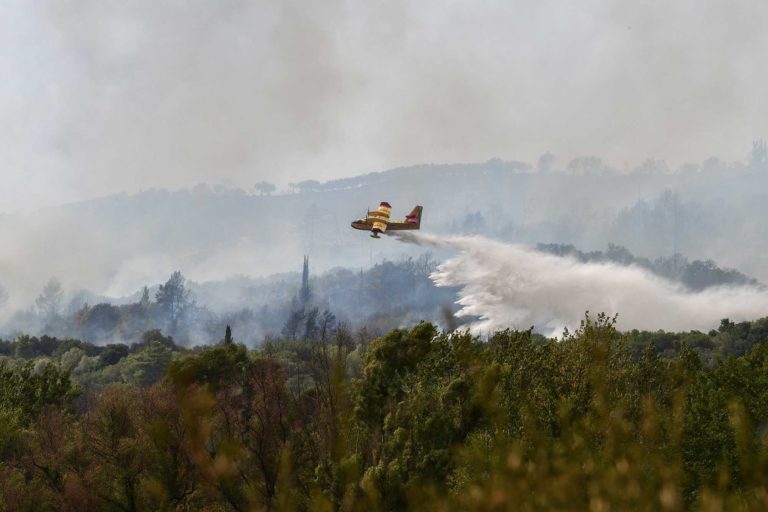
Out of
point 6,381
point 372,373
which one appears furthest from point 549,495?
point 6,381

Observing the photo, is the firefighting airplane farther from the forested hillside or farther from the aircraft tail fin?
the forested hillside

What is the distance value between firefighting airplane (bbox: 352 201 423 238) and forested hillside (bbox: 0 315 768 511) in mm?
37673

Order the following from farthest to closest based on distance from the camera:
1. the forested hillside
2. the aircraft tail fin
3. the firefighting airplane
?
the aircraft tail fin < the firefighting airplane < the forested hillside

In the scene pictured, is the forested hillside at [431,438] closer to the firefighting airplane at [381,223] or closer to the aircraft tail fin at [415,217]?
the firefighting airplane at [381,223]

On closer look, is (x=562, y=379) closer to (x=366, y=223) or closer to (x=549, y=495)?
(x=549, y=495)

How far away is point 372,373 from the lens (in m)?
37.8

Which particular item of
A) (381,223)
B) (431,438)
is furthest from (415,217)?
(431,438)

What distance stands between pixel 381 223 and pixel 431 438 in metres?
72.4

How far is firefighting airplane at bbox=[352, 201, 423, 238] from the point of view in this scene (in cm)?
10294

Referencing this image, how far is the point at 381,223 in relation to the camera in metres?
104

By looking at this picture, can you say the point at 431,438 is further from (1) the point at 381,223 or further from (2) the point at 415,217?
(2) the point at 415,217

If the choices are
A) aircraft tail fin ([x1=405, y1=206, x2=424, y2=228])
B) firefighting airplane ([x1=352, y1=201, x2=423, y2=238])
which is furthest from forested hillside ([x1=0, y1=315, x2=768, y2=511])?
aircraft tail fin ([x1=405, y1=206, x2=424, y2=228])

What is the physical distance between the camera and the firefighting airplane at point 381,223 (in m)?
103

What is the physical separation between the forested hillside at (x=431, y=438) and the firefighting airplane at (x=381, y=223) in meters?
37.7
